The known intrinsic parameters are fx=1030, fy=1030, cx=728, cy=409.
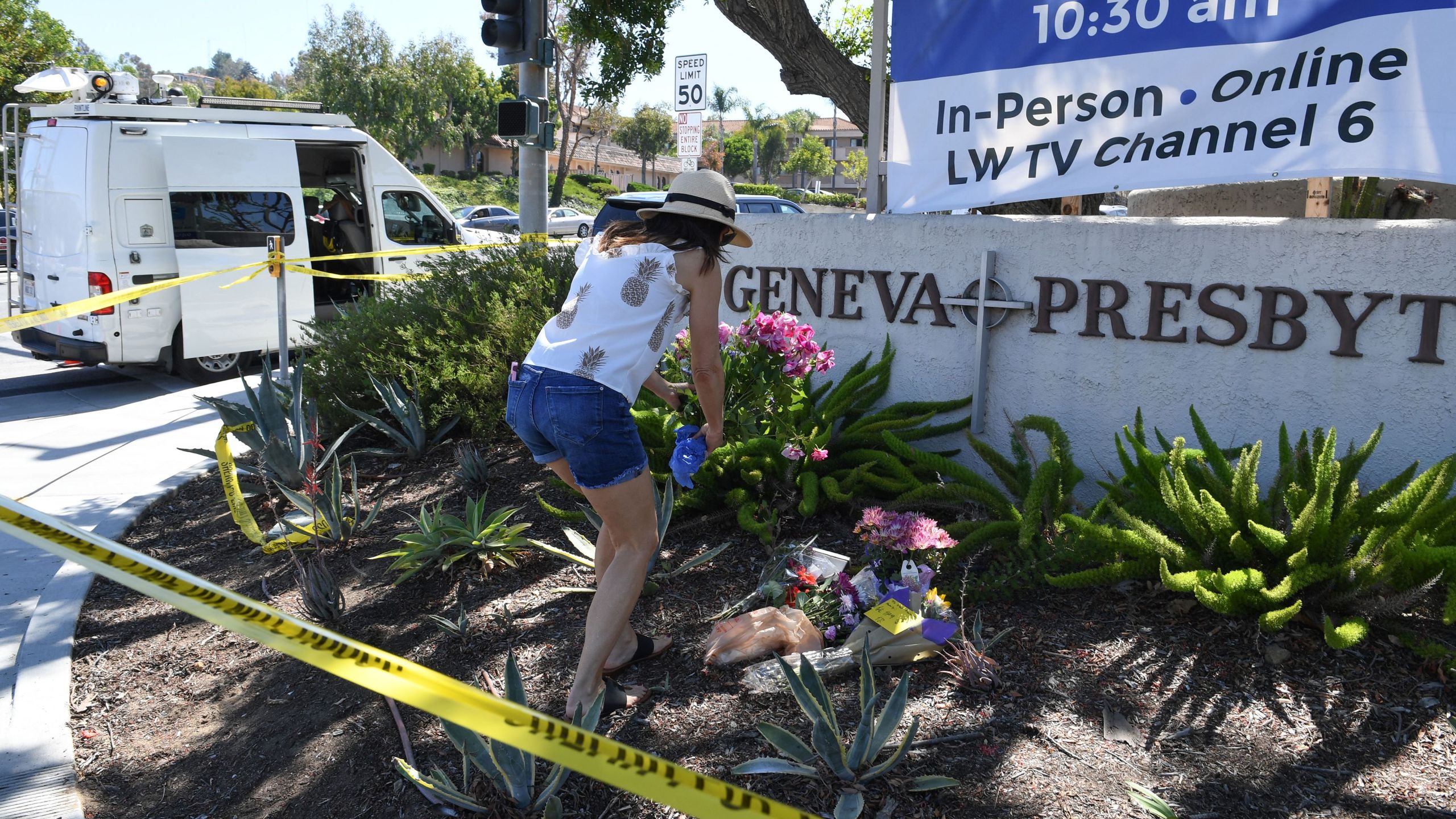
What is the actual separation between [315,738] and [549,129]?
677cm

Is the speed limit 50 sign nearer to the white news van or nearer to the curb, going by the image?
the white news van

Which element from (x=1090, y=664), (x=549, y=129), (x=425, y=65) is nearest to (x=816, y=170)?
(x=425, y=65)

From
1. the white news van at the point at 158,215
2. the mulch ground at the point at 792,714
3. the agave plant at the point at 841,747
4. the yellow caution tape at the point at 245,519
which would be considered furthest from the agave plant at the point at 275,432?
the white news van at the point at 158,215

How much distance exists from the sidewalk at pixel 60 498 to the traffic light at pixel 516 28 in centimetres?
365

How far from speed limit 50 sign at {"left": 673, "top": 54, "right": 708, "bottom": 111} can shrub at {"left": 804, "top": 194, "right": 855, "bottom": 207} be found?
30.5 metres

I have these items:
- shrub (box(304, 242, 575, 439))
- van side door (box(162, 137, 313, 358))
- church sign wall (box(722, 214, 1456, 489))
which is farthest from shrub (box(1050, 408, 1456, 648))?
van side door (box(162, 137, 313, 358))

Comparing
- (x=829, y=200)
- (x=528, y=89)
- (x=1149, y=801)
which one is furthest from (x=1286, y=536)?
(x=829, y=200)

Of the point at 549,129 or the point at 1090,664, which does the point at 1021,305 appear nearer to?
the point at 1090,664

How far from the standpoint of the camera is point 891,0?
527cm

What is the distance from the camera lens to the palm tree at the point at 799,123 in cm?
12519

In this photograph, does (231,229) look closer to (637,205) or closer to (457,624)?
(637,205)

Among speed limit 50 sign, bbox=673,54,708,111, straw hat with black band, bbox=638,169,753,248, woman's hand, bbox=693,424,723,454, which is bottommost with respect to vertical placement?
woman's hand, bbox=693,424,723,454

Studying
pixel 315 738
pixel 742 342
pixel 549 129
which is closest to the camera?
pixel 315 738

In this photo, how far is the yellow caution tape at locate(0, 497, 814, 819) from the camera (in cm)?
155
